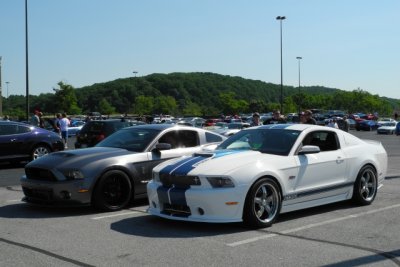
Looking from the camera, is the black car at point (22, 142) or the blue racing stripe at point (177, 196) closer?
the blue racing stripe at point (177, 196)

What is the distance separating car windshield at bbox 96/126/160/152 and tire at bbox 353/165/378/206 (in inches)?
133

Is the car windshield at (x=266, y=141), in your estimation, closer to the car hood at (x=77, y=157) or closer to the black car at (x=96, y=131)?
the car hood at (x=77, y=157)

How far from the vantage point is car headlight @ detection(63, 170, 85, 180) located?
755 centimetres

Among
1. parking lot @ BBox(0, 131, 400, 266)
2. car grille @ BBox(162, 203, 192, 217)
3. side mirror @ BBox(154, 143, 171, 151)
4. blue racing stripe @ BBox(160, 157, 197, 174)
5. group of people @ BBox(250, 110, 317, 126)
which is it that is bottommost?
parking lot @ BBox(0, 131, 400, 266)

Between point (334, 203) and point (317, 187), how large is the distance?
1.19 m

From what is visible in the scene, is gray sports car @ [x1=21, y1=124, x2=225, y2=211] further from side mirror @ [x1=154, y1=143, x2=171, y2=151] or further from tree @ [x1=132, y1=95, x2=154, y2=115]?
tree @ [x1=132, y1=95, x2=154, y2=115]

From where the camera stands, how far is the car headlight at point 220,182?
6.31m

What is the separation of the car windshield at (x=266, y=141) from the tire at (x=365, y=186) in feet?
4.59

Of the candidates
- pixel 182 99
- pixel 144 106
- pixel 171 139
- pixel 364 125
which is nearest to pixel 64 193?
pixel 171 139

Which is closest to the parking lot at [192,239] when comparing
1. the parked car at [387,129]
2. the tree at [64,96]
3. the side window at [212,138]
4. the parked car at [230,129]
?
the side window at [212,138]

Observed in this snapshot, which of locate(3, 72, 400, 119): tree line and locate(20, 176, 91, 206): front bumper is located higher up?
locate(3, 72, 400, 119): tree line

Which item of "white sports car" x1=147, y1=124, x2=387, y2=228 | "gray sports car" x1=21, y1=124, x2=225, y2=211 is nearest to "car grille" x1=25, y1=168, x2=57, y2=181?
"gray sports car" x1=21, y1=124, x2=225, y2=211

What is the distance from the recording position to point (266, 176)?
667cm

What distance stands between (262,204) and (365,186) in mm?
2456
